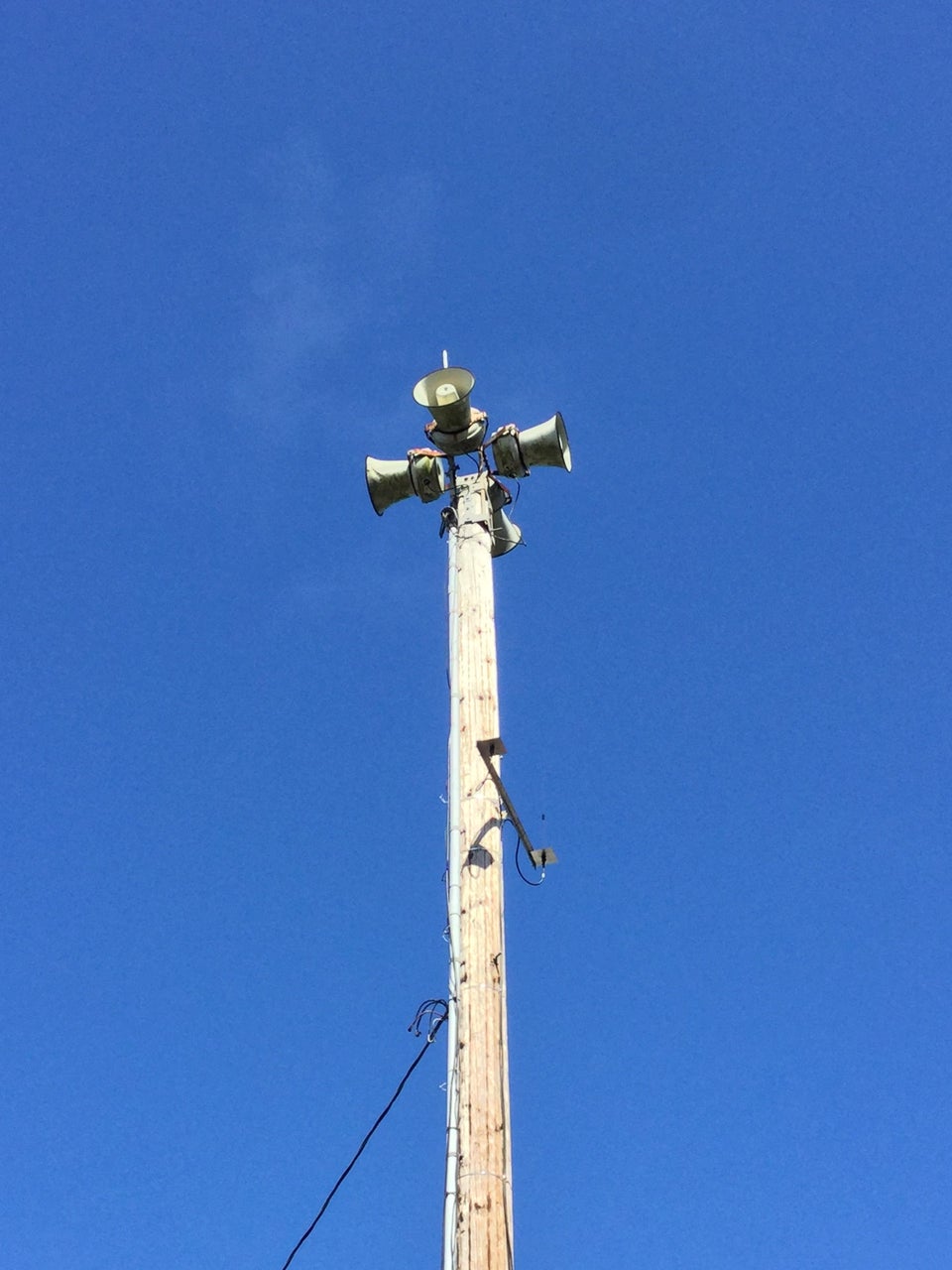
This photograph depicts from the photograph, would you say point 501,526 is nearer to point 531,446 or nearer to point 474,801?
point 531,446

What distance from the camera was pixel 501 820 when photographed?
562cm

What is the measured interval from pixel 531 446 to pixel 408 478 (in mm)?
740

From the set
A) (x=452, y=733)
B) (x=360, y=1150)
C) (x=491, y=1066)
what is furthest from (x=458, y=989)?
(x=360, y=1150)

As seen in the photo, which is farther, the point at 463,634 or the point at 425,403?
the point at 425,403

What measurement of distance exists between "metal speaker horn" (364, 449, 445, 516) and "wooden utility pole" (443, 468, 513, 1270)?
44 cm

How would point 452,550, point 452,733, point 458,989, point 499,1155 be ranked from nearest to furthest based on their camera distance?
point 499,1155, point 458,989, point 452,733, point 452,550

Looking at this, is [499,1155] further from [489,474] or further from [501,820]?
[489,474]

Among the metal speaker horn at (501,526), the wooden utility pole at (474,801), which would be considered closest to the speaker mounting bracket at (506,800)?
the wooden utility pole at (474,801)

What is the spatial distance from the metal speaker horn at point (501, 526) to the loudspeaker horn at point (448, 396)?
0.42 m

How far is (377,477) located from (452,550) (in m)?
0.77

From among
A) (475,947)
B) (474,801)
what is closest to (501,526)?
(474,801)

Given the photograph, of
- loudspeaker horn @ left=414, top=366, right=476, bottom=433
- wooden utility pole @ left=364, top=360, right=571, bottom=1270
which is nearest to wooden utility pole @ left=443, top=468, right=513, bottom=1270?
wooden utility pole @ left=364, top=360, right=571, bottom=1270

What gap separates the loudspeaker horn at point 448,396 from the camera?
689cm

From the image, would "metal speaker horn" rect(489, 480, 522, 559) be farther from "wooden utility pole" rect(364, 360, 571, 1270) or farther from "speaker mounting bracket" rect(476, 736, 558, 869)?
"speaker mounting bracket" rect(476, 736, 558, 869)
